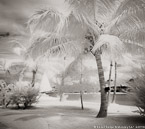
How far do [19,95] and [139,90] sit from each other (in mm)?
6365

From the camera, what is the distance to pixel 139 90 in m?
4.91

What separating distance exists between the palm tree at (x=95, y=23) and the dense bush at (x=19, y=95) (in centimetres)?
352

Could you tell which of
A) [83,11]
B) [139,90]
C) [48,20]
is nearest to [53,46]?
[48,20]

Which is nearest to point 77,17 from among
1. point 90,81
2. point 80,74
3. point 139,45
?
point 139,45

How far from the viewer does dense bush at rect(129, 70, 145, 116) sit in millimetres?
4812

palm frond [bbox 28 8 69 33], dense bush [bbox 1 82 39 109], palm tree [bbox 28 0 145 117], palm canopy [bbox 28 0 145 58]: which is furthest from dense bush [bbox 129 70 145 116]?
dense bush [bbox 1 82 39 109]

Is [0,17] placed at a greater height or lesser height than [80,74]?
greater

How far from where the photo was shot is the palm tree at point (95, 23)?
17.1ft

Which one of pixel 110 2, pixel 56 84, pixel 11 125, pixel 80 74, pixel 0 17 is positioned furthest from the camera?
pixel 56 84

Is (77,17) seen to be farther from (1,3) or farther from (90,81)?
(90,81)

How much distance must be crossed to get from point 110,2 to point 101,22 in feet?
2.91

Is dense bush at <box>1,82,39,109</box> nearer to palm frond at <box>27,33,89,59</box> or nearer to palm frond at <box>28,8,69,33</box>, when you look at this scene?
palm frond at <box>27,33,89,59</box>

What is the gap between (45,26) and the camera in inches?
236

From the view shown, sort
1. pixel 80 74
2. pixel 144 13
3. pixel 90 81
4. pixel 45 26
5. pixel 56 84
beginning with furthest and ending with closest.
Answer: pixel 56 84 < pixel 90 81 < pixel 80 74 < pixel 45 26 < pixel 144 13
